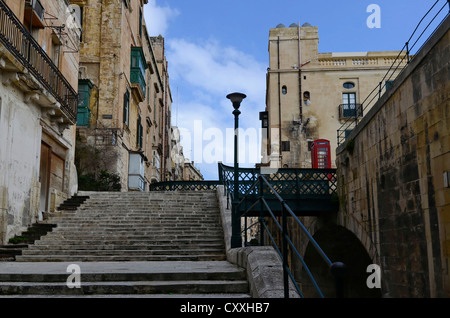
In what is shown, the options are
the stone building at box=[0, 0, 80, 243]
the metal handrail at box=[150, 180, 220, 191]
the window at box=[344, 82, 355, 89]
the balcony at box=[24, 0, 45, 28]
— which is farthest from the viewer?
the window at box=[344, 82, 355, 89]

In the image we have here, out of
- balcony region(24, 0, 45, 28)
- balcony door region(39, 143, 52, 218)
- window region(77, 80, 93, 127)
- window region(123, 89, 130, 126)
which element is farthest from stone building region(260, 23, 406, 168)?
balcony region(24, 0, 45, 28)

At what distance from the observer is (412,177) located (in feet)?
32.5

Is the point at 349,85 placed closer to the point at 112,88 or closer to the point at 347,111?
the point at 347,111

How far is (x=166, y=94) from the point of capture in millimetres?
42344

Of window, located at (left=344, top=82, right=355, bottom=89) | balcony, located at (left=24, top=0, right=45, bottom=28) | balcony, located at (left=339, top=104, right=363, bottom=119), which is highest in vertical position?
window, located at (left=344, top=82, right=355, bottom=89)

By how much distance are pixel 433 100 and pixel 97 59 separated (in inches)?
695

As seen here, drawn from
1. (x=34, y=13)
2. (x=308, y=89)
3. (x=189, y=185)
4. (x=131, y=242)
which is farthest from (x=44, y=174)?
(x=308, y=89)

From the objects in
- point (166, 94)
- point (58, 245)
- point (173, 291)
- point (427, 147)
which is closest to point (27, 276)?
point (173, 291)

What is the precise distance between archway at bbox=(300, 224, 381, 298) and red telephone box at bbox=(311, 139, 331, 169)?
7974mm

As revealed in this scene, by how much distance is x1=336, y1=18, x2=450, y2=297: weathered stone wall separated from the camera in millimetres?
8594

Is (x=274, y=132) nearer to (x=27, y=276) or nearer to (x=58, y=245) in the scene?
(x=58, y=245)

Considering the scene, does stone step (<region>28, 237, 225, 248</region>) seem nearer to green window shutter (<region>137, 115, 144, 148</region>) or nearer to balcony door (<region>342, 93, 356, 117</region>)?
green window shutter (<region>137, 115, 144, 148</region>)

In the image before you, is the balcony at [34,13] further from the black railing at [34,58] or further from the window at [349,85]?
the window at [349,85]

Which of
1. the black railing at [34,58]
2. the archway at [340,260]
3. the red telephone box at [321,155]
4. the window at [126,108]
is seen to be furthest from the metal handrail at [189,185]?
the red telephone box at [321,155]
